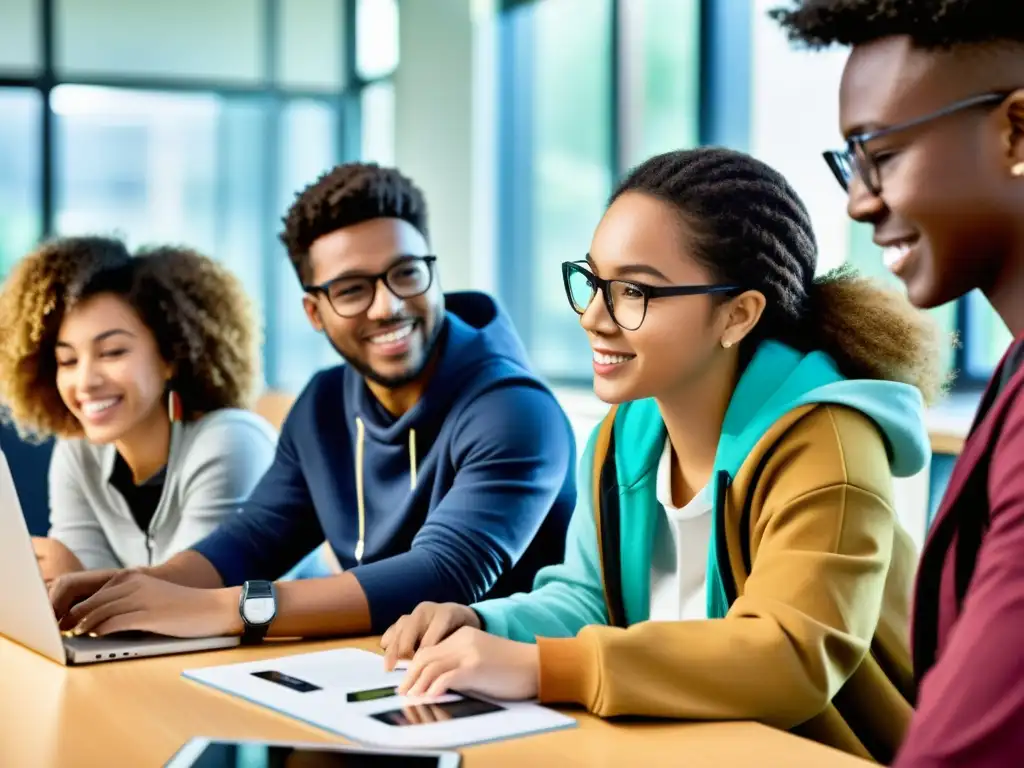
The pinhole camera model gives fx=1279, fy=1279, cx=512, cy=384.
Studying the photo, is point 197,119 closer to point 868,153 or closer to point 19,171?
point 19,171

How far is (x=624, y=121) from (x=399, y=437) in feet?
11.2

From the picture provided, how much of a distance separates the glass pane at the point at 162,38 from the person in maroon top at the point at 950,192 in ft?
21.7

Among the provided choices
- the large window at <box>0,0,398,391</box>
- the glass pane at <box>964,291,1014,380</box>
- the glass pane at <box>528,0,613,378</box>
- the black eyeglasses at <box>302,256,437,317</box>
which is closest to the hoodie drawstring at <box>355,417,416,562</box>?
the black eyeglasses at <box>302,256,437,317</box>

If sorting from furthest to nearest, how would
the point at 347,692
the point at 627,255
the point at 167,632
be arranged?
the point at 167,632 → the point at 627,255 → the point at 347,692

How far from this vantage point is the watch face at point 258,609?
5.12 feet

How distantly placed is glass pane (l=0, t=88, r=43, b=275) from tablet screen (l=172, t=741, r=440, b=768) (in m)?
6.36

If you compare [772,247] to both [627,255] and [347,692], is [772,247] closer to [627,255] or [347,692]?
[627,255]

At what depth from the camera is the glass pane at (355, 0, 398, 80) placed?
716cm

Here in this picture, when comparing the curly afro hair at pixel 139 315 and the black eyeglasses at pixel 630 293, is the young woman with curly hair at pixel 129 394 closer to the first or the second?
the curly afro hair at pixel 139 315

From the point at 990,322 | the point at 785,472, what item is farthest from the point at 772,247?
the point at 990,322

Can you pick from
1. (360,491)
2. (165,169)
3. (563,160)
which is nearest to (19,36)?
(165,169)

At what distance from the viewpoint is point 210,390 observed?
8.29ft

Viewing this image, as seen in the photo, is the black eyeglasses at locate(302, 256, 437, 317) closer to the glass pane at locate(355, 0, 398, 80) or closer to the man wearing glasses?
A: the man wearing glasses

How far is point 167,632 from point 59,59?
20.0 ft
